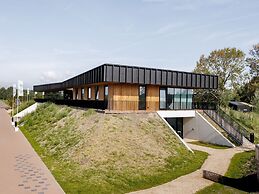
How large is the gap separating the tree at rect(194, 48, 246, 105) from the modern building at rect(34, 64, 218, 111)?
16.1 meters

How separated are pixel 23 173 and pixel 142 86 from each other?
45.2 ft

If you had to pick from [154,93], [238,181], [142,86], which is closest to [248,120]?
[154,93]

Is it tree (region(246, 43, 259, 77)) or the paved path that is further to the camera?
tree (region(246, 43, 259, 77))

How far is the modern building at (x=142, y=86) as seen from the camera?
21.9 metres

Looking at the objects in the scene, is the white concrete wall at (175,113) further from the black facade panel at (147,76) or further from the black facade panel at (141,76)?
the black facade panel at (141,76)

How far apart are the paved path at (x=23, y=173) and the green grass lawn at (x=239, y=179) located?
6621 millimetres

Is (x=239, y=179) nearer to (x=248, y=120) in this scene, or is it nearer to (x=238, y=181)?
(x=238, y=181)

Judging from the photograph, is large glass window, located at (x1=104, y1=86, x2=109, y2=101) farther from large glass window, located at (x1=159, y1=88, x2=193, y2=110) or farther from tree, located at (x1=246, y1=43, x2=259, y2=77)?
tree, located at (x1=246, y1=43, x2=259, y2=77)

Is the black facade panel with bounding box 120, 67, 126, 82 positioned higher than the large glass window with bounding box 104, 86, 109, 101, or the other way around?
the black facade panel with bounding box 120, 67, 126, 82

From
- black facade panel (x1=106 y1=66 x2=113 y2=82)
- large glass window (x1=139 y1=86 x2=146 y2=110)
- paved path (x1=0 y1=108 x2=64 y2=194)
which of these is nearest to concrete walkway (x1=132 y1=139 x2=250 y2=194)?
paved path (x1=0 y1=108 x2=64 y2=194)

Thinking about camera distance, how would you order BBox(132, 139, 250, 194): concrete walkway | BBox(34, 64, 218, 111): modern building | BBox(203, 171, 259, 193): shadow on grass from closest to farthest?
1. BBox(132, 139, 250, 194): concrete walkway
2. BBox(203, 171, 259, 193): shadow on grass
3. BBox(34, 64, 218, 111): modern building

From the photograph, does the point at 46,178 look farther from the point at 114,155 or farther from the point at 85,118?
the point at 85,118

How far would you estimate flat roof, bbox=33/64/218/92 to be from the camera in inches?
838

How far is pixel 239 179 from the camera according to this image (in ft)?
43.0
